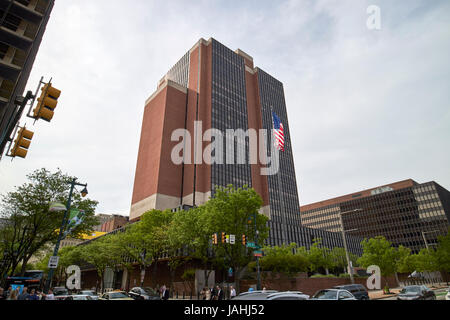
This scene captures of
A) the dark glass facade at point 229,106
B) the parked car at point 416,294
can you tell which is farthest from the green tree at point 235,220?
the dark glass facade at point 229,106

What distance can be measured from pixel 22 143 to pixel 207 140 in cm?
8699

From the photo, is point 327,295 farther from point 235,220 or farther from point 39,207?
point 39,207

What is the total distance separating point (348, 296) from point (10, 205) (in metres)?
35.6

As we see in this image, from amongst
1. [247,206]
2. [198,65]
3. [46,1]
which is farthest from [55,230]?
[198,65]

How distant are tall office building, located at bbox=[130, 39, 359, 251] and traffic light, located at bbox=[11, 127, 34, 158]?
71360 millimetres

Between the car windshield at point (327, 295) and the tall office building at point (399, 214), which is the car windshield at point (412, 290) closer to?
the car windshield at point (327, 295)

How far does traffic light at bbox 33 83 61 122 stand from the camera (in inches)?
340

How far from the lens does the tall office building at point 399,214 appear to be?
107 metres

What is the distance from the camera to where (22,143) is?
357 inches

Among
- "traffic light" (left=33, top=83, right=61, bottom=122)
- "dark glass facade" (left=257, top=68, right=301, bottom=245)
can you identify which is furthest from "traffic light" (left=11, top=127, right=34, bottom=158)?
"dark glass facade" (left=257, top=68, right=301, bottom=245)

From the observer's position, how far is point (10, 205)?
30391mm

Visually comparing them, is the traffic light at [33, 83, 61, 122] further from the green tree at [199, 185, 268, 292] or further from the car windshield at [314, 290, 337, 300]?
the green tree at [199, 185, 268, 292]

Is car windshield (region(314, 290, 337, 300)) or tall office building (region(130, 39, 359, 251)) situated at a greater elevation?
tall office building (region(130, 39, 359, 251))
